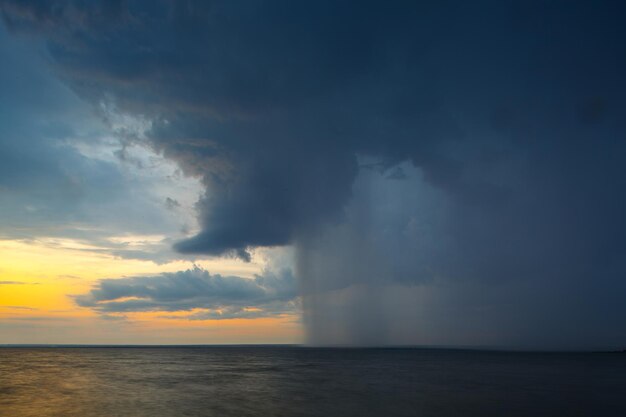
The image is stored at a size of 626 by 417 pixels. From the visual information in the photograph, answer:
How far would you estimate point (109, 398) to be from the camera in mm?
49281

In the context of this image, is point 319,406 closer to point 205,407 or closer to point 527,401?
point 205,407

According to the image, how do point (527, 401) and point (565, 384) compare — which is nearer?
point (527, 401)

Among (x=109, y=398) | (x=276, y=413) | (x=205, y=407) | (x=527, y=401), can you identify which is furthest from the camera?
(x=109, y=398)

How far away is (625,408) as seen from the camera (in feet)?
136

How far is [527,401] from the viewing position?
149 ft

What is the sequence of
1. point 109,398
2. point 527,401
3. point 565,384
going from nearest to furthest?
point 527,401 → point 109,398 → point 565,384

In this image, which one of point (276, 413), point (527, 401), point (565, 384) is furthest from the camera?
point (565, 384)

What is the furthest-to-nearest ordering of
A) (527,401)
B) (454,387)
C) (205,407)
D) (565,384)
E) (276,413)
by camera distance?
(565,384) → (454,387) → (527,401) → (205,407) → (276,413)

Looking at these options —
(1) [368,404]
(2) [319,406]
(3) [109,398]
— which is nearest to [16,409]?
(3) [109,398]

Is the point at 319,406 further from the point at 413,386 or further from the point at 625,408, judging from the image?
the point at 625,408

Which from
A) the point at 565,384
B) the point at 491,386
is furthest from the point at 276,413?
the point at 565,384

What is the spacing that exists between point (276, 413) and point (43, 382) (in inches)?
1864

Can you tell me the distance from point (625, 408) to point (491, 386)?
19.9 m

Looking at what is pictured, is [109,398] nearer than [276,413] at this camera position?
No
